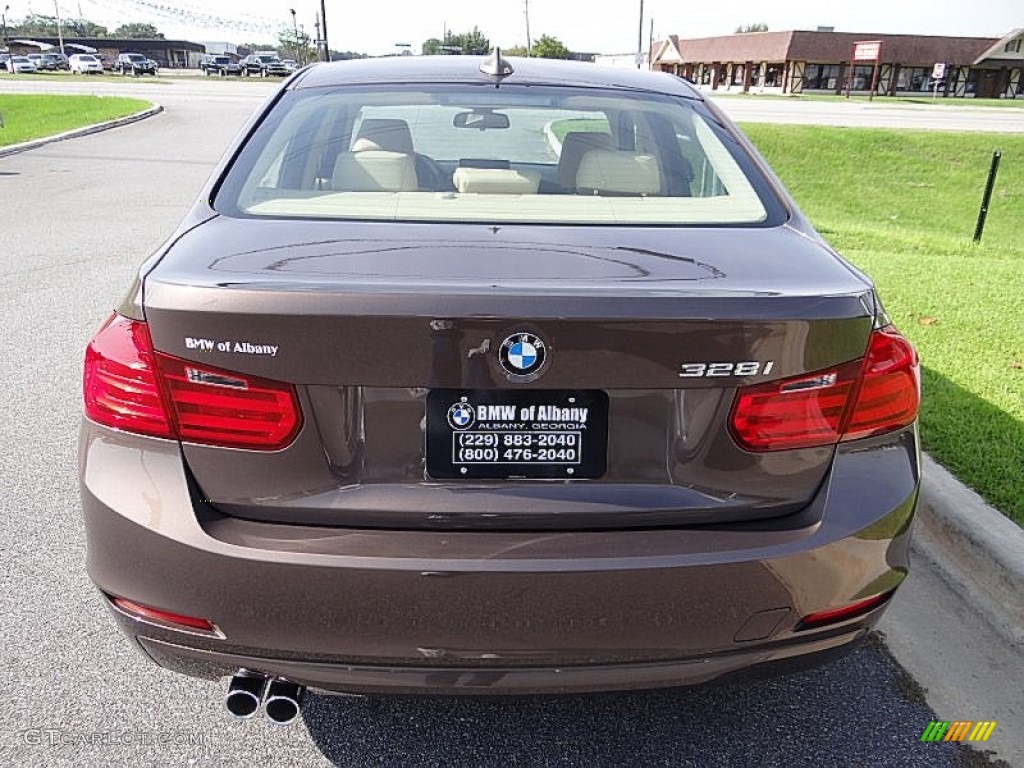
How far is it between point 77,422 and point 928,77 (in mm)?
70413

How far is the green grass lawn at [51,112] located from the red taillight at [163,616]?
18.3 meters

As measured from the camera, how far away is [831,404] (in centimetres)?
188

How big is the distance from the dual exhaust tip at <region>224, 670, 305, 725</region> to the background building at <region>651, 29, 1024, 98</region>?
62.9 meters

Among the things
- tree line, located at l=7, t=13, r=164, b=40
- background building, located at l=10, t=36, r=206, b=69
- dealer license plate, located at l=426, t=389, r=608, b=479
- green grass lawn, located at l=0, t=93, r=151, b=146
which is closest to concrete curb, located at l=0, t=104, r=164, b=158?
green grass lawn, located at l=0, t=93, r=151, b=146

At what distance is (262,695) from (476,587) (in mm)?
584

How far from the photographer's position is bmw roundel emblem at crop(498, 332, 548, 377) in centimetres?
173

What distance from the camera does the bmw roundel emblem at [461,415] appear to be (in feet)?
5.85

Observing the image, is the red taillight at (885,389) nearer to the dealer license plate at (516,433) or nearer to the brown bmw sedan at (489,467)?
the brown bmw sedan at (489,467)

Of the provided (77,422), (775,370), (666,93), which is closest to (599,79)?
(666,93)

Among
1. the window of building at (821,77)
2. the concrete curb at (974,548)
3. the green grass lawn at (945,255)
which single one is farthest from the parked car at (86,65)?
the concrete curb at (974,548)

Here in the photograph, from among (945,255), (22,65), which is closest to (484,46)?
(22,65)

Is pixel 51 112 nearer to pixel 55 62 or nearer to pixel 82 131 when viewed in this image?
pixel 82 131

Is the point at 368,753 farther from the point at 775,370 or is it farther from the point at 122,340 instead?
the point at 775,370

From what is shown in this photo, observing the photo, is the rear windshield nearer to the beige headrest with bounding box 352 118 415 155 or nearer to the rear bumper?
the beige headrest with bounding box 352 118 415 155
